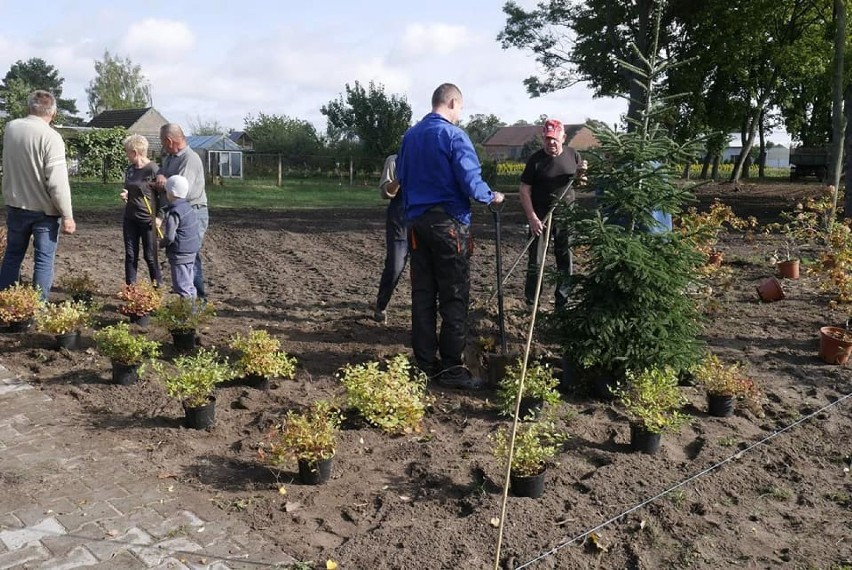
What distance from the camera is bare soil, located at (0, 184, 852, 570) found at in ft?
10.8

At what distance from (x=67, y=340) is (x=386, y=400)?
313 cm

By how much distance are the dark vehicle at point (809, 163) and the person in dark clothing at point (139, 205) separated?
37.7 metres

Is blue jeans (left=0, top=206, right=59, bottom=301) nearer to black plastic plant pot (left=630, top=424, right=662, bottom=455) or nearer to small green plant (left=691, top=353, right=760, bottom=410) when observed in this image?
black plastic plant pot (left=630, top=424, right=662, bottom=455)

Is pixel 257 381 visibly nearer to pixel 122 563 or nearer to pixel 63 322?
pixel 63 322

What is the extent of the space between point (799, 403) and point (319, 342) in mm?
3923

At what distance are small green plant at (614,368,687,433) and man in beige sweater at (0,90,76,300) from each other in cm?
493

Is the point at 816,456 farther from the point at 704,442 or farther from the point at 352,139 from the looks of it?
the point at 352,139

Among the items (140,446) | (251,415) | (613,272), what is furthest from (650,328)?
(140,446)

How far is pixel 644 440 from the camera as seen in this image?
430 centimetres

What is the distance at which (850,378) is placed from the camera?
5680 mm

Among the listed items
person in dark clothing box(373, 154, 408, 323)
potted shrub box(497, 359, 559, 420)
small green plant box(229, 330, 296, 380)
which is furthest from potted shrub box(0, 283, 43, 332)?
potted shrub box(497, 359, 559, 420)

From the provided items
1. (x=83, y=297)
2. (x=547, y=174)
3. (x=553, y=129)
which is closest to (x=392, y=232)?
(x=547, y=174)

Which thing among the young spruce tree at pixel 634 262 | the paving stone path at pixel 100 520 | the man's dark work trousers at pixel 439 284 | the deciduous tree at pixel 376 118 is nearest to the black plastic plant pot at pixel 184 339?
the paving stone path at pixel 100 520

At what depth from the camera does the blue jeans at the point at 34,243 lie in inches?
254
